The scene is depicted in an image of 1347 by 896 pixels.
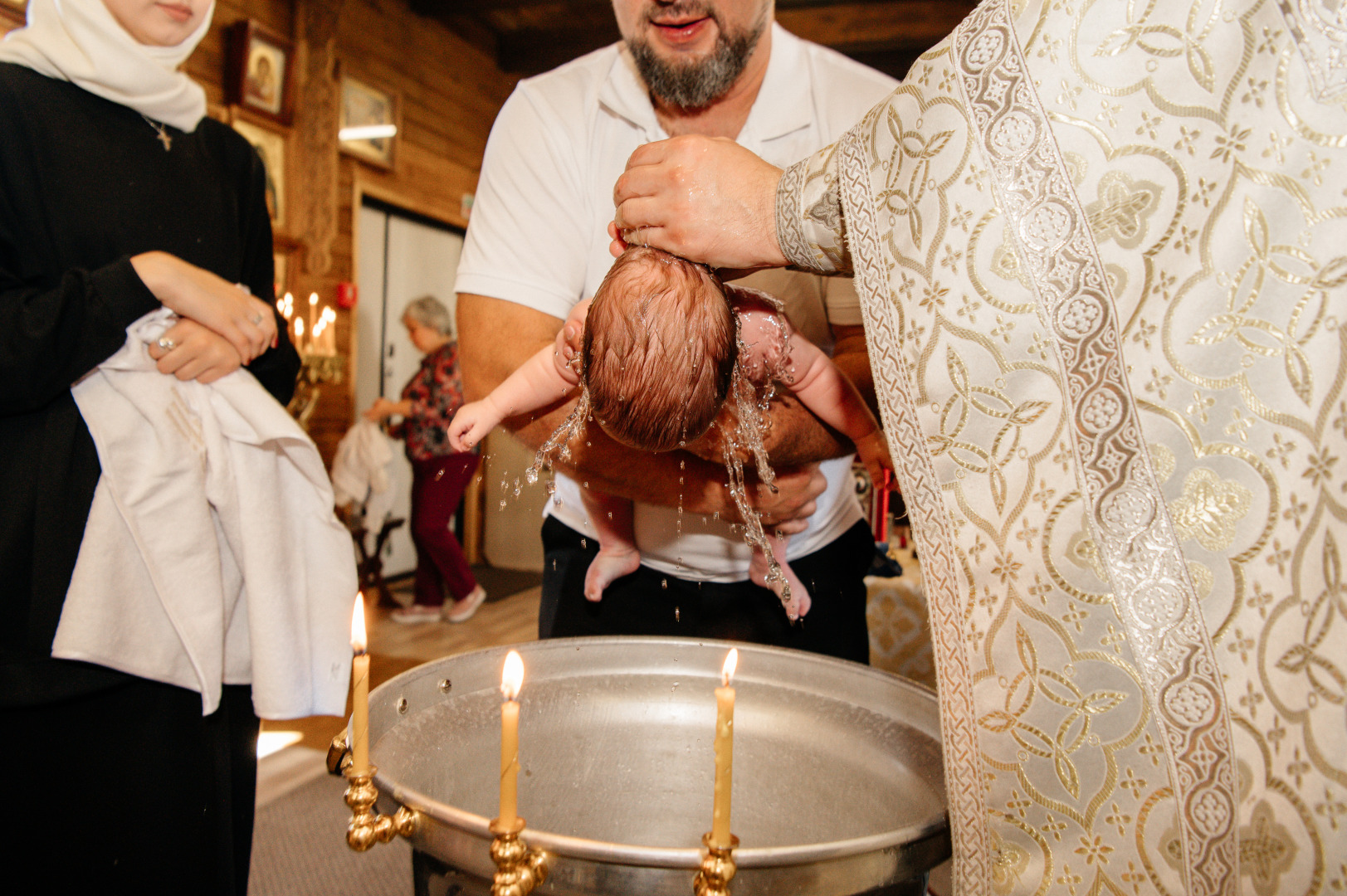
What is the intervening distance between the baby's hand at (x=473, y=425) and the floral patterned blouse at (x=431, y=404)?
391 centimetres

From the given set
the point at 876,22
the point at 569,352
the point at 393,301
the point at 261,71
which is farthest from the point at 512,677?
the point at 876,22

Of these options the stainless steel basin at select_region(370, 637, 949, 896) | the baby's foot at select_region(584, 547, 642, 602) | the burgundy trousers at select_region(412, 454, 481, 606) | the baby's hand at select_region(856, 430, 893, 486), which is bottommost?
the burgundy trousers at select_region(412, 454, 481, 606)

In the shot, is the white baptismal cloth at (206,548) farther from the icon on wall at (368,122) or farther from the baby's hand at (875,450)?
the icon on wall at (368,122)

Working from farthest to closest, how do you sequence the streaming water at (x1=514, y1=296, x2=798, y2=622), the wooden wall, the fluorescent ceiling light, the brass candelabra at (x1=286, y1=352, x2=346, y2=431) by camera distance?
the fluorescent ceiling light → the wooden wall → the brass candelabra at (x1=286, y1=352, x2=346, y2=431) → the streaming water at (x1=514, y1=296, x2=798, y2=622)

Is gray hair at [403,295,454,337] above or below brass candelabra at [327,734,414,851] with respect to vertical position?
above

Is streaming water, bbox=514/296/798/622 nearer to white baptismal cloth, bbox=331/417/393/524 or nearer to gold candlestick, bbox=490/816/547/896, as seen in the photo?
gold candlestick, bbox=490/816/547/896

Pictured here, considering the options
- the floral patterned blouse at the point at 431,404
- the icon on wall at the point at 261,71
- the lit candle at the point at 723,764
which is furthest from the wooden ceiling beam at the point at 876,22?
the lit candle at the point at 723,764

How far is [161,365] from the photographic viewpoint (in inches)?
56.5

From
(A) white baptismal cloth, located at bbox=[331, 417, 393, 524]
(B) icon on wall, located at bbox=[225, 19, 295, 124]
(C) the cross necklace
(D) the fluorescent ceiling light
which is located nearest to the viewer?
(C) the cross necklace

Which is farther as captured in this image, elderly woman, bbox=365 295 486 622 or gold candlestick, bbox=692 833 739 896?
elderly woman, bbox=365 295 486 622

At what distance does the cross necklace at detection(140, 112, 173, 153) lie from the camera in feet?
5.17

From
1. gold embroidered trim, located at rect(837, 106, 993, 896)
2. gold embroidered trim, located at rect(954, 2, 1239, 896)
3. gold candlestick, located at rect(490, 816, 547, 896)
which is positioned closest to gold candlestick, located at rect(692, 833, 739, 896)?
gold candlestick, located at rect(490, 816, 547, 896)

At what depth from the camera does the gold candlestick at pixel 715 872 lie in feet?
1.85

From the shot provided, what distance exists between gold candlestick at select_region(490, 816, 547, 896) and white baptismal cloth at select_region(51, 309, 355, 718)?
3.42 feet
